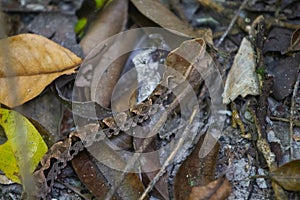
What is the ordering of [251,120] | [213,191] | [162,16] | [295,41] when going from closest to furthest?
[213,191]
[251,120]
[295,41]
[162,16]

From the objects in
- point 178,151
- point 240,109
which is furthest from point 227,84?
point 178,151

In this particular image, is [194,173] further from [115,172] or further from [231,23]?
[231,23]

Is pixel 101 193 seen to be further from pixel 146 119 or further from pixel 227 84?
pixel 227 84

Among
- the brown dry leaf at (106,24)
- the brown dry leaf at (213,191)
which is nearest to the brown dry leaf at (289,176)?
the brown dry leaf at (213,191)

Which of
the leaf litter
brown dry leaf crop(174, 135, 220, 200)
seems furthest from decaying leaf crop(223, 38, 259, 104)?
brown dry leaf crop(174, 135, 220, 200)


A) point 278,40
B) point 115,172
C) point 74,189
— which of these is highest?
point 278,40

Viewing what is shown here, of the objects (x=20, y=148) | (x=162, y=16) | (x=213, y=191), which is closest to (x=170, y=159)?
(x=213, y=191)
